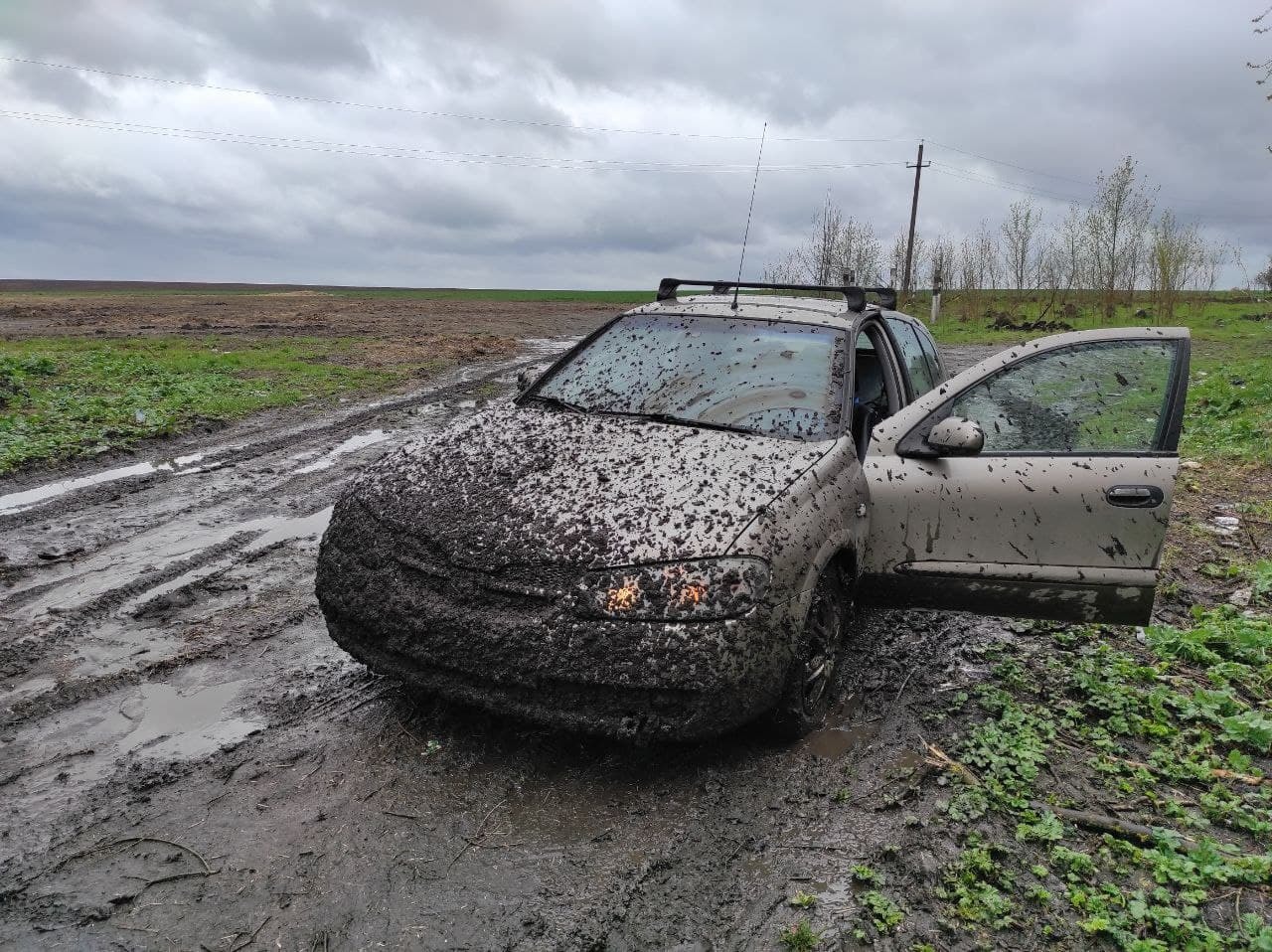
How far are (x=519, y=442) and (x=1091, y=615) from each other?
2.74 metres

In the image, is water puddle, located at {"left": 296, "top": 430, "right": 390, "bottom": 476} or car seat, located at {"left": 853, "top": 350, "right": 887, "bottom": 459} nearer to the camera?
car seat, located at {"left": 853, "top": 350, "right": 887, "bottom": 459}

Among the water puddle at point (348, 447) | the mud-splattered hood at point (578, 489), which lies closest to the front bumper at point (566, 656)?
the mud-splattered hood at point (578, 489)

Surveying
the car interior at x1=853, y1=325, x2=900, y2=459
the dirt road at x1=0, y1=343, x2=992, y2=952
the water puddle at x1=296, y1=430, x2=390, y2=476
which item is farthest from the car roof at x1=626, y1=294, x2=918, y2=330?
the water puddle at x1=296, y1=430, x2=390, y2=476

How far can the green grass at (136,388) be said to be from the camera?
9.16 m

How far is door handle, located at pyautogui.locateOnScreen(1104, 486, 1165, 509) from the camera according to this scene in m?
3.87

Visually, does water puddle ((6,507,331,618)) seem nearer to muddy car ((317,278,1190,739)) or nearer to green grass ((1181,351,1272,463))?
muddy car ((317,278,1190,739))

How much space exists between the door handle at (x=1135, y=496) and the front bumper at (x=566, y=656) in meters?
1.82

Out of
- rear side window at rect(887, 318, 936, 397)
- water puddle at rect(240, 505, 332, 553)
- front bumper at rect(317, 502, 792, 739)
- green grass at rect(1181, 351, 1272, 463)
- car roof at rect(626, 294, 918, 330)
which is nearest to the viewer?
front bumper at rect(317, 502, 792, 739)

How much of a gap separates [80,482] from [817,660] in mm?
6907

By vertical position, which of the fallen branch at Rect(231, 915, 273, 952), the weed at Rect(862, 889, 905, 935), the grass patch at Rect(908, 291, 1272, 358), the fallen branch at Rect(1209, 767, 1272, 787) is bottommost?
the fallen branch at Rect(231, 915, 273, 952)

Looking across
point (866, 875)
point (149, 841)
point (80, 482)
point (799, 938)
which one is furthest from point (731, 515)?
point (80, 482)

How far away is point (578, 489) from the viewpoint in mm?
3393

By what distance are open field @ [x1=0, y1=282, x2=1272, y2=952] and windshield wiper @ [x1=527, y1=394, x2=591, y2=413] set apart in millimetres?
1538

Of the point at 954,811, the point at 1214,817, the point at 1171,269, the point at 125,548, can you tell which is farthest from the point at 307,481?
the point at 1171,269
